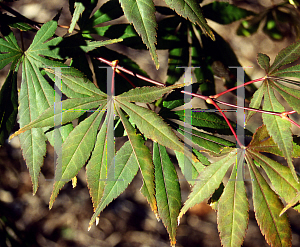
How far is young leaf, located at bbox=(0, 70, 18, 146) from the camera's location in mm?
686

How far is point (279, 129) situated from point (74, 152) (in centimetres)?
50

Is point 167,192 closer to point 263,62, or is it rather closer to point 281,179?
point 281,179

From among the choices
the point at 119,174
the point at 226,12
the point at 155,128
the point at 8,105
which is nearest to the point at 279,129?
the point at 155,128

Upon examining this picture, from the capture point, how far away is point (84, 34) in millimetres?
807

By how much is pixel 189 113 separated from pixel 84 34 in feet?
1.45

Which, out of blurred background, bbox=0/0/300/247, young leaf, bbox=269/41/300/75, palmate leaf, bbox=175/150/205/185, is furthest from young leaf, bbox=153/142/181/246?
blurred background, bbox=0/0/300/247

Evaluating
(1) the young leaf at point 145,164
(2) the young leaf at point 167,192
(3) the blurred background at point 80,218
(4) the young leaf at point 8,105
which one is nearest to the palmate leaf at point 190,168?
(2) the young leaf at point 167,192

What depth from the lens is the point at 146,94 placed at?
58 cm

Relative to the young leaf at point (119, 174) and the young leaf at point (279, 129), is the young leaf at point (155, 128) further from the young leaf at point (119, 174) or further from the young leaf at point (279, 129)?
the young leaf at point (279, 129)

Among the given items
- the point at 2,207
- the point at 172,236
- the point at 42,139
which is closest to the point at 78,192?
the point at 2,207

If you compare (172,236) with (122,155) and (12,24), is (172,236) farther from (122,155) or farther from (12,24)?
(12,24)

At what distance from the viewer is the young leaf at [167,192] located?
2.02 feet

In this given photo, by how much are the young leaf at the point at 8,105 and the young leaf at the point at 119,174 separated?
1.09 feet

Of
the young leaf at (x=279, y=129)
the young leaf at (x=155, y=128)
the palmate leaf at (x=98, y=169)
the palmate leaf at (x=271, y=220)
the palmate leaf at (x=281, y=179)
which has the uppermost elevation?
the young leaf at (x=155, y=128)
